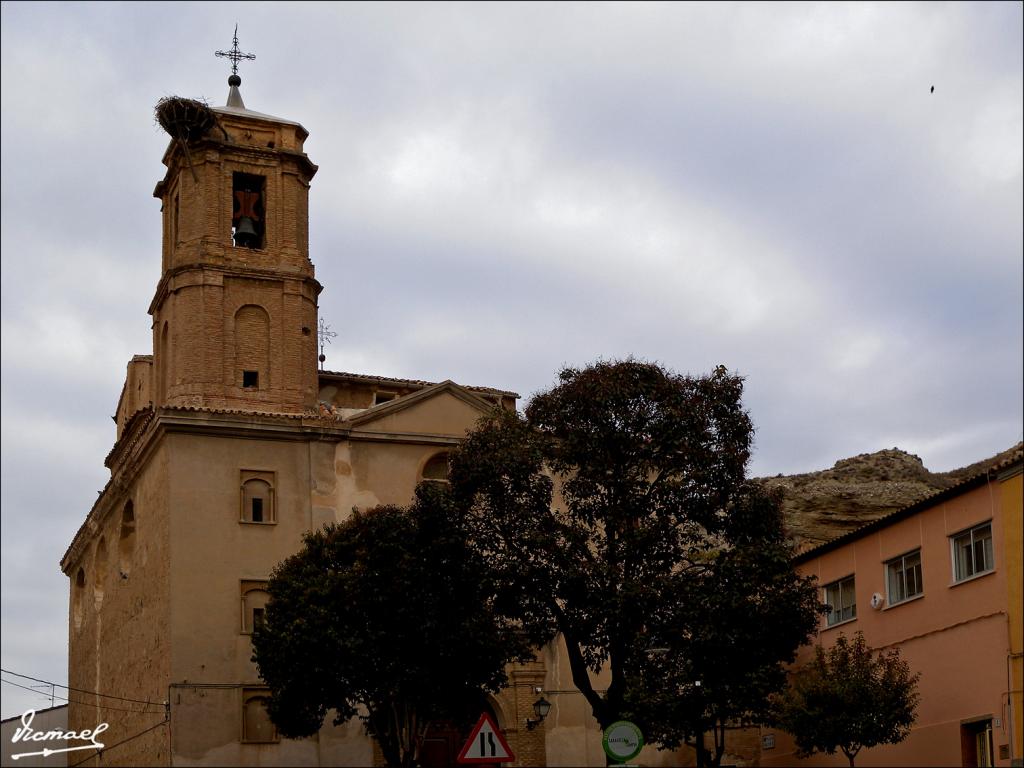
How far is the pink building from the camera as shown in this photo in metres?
27.7

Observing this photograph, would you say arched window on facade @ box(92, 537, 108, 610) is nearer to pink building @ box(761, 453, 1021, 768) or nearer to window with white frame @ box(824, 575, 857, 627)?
window with white frame @ box(824, 575, 857, 627)

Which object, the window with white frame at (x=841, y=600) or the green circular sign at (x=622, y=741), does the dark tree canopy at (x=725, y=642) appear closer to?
the green circular sign at (x=622, y=741)

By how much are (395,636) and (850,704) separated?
8.97 metres

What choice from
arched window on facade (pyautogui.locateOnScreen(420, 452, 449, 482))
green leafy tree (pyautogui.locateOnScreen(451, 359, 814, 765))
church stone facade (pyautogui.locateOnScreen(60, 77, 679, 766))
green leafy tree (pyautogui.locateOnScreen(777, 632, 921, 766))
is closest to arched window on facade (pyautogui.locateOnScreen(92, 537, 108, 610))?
church stone facade (pyautogui.locateOnScreen(60, 77, 679, 766))

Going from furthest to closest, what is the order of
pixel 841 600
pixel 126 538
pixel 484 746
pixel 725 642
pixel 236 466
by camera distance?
pixel 126 538 → pixel 236 466 → pixel 841 600 → pixel 725 642 → pixel 484 746

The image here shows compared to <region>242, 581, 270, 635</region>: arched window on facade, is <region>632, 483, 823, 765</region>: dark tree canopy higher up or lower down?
lower down

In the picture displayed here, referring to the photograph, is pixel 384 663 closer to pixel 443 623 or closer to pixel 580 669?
pixel 443 623

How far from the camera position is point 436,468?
3953cm

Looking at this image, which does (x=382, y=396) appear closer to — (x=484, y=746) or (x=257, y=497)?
(x=257, y=497)

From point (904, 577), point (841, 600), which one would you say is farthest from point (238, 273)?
point (904, 577)

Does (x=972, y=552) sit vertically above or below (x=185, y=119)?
below

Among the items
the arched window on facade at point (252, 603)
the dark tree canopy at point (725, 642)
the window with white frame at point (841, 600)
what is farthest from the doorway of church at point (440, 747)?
the dark tree canopy at point (725, 642)

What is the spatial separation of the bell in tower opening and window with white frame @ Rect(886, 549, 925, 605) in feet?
62.2

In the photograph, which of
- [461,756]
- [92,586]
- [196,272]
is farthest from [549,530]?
[92,586]
